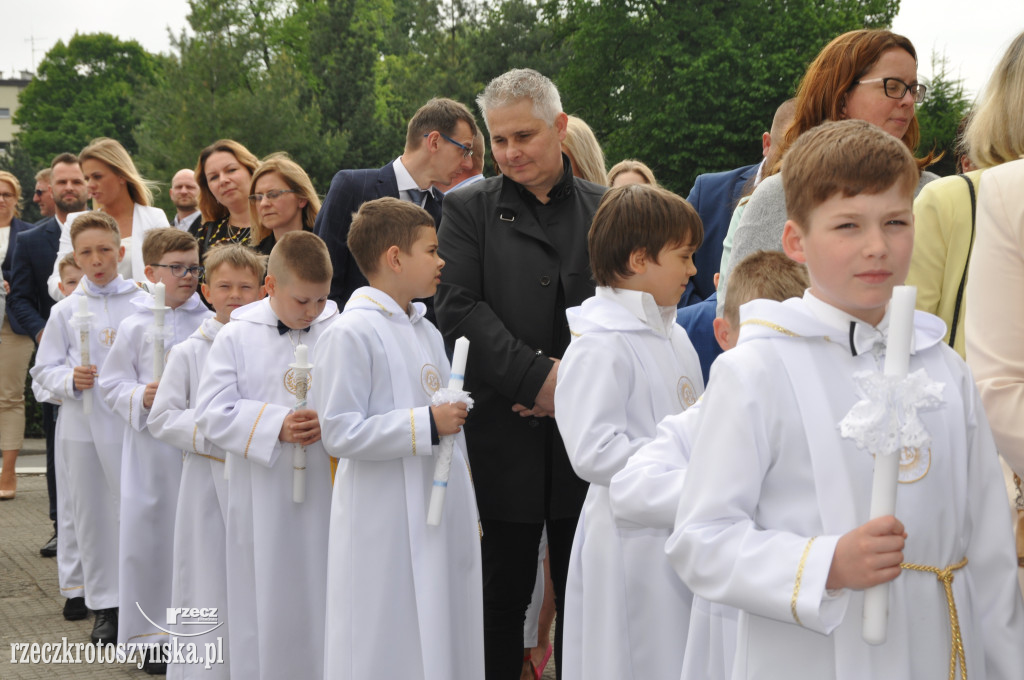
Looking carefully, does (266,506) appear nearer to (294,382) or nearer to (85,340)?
(294,382)

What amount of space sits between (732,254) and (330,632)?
2069 millimetres

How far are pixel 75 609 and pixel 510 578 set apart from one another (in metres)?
3.48

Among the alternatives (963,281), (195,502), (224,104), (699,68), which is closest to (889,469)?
(963,281)

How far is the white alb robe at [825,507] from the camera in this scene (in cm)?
216

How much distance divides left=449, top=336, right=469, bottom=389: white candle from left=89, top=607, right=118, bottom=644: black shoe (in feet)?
10.5

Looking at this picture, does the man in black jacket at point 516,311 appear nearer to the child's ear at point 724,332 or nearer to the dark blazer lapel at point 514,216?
the dark blazer lapel at point 514,216

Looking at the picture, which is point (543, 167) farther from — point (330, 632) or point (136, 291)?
point (136, 291)

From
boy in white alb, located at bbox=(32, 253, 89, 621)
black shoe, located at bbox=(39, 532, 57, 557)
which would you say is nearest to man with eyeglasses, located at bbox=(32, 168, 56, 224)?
black shoe, located at bbox=(39, 532, 57, 557)

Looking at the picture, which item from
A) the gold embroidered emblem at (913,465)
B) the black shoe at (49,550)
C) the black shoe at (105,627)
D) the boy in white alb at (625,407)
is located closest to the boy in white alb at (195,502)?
the black shoe at (105,627)

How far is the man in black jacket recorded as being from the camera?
4.38m

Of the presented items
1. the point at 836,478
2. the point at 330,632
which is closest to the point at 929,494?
the point at 836,478

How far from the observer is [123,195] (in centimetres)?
768

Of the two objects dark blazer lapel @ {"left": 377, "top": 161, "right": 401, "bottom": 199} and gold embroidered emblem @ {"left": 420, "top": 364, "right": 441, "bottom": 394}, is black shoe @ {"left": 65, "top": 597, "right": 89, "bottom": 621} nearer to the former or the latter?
dark blazer lapel @ {"left": 377, "top": 161, "right": 401, "bottom": 199}

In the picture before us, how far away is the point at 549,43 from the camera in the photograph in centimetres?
4231
